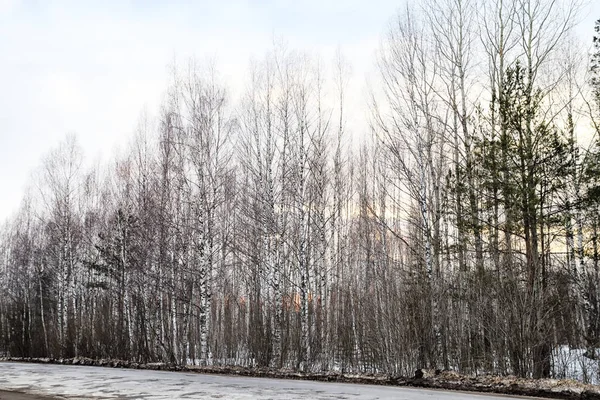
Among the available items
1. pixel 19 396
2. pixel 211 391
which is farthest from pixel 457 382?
pixel 19 396

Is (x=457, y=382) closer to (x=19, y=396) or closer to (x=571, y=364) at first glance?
(x=571, y=364)

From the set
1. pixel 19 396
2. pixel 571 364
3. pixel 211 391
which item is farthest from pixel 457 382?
pixel 19 396

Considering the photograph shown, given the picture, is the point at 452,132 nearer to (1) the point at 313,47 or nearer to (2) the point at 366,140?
(1) the point at 313,47

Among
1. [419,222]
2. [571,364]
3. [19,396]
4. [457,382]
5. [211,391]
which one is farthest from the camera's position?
[419,222]

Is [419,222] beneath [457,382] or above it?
above

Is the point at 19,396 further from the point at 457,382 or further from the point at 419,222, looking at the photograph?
the point at 419,222

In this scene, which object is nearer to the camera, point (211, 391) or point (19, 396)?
point (19, 396)

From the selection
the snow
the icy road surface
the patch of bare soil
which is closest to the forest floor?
the patch of bare soil

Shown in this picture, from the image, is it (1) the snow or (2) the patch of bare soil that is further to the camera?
(1) the snow

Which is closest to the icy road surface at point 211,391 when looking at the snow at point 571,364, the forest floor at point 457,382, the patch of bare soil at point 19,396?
the patch of bare soil at point 19,396

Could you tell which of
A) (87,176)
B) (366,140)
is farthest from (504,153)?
(87,176)

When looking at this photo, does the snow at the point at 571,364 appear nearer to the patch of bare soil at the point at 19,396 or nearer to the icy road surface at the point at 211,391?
the icy road surface at the point at 211,391

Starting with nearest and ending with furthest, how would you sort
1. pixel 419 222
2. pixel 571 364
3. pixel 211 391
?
pixel 211 391
pixel 571 364
pixel 419 222

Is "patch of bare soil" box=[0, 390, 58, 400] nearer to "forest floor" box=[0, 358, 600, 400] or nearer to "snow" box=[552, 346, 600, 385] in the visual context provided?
"forest floor" box=[0, 358, 600, 400]
